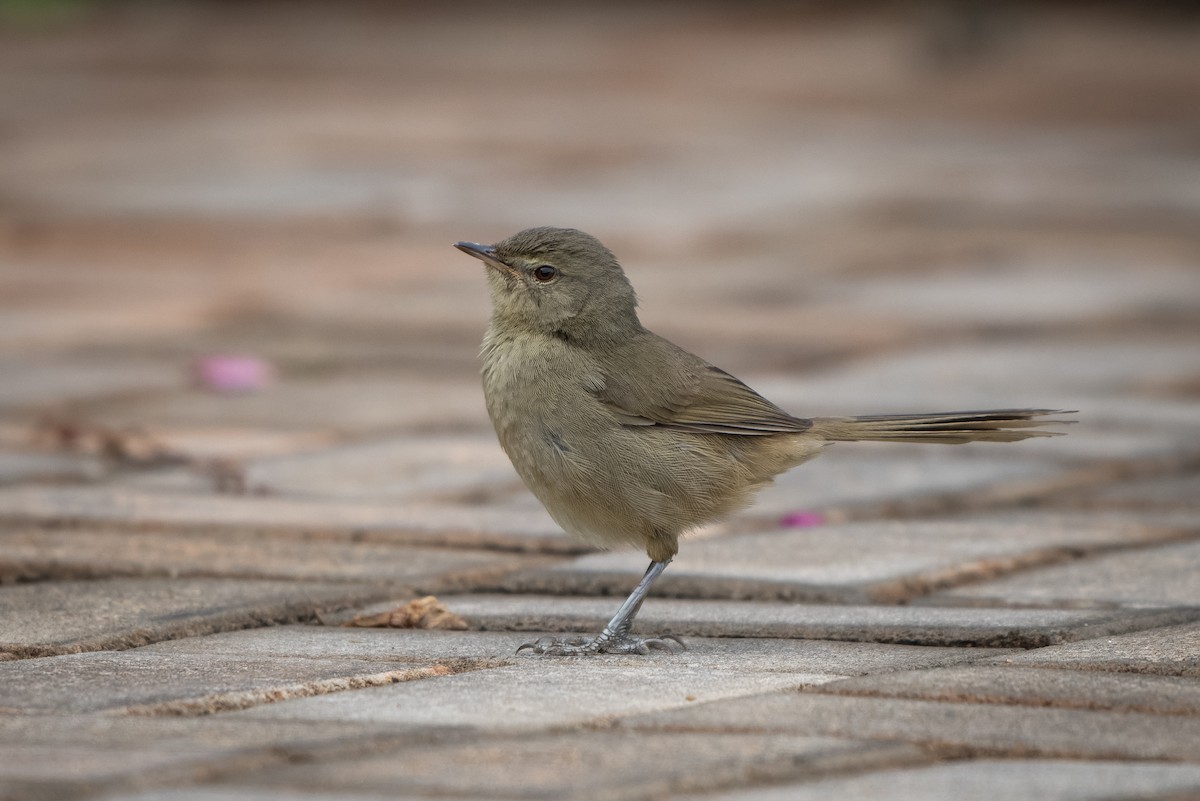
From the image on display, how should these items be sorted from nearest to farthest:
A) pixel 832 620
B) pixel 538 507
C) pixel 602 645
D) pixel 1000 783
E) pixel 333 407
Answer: pixel 1000 783, pixel 602 645, pixel 832 620, pixel 538 507, pixel 333 407

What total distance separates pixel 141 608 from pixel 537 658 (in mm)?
957

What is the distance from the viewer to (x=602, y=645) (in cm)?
432

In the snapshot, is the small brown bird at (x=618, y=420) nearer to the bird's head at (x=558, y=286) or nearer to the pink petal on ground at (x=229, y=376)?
the bird's head at (x=558, y=286)

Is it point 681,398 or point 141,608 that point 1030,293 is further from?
point 141,608

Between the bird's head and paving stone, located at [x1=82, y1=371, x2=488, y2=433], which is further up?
the bird's head

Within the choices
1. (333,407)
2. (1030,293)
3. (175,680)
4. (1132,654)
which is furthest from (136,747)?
(1030,293)

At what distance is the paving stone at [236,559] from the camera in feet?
16.7

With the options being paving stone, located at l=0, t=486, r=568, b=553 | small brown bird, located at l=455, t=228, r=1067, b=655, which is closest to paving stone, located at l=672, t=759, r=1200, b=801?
small brown bird, located at l=455, t=228, r=1067, b=655

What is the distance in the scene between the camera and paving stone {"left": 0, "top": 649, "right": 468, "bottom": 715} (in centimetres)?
358

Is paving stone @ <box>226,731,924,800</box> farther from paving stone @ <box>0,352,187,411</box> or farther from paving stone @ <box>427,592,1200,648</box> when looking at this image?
paving stone @ <box>0,352,187,411</box>

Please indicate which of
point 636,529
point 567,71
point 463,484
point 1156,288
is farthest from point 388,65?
Answer: point 636,529

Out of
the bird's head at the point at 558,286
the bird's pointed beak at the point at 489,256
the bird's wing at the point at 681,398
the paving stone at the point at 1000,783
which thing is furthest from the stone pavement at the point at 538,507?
the bird's pointed beak at the point at 489,256

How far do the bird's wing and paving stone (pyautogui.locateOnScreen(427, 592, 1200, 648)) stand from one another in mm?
420

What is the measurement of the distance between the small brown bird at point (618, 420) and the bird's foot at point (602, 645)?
0.08m
